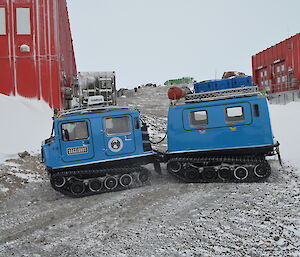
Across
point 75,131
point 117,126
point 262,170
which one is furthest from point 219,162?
point 75,131

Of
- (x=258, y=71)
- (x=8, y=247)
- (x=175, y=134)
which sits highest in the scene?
(x=258, y=71)

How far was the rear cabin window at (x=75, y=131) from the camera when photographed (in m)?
9.87

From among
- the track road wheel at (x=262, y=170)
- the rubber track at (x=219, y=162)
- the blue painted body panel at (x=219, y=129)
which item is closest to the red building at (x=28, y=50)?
the blue painted body panel at (x=219, y=129)

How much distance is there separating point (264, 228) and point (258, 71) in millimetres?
42596

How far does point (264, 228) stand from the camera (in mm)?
6453

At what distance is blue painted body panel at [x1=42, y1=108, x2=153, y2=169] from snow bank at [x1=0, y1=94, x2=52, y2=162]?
5.33 m

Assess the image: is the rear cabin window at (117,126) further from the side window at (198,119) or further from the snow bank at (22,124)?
the snow bank at (22,124)

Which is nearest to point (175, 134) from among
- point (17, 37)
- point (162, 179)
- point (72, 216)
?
point (162, 179)

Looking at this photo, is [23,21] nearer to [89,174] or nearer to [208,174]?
[89,174]

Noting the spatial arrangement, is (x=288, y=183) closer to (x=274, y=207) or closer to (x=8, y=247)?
(x=274, y=207)

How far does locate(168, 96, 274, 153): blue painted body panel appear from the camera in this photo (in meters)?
10.0

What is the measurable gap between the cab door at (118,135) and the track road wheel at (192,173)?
6.15 feet

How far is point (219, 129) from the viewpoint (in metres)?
10.3

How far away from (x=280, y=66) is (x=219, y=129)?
31701 millimetres
